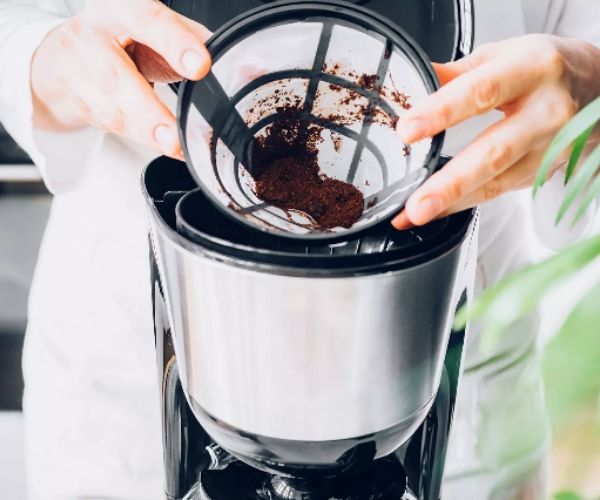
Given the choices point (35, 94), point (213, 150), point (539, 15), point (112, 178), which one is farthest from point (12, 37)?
point (539, 15)

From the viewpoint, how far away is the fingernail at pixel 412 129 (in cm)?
41

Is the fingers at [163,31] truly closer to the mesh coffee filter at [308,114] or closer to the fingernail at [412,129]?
the mesh coffee filter at [308,114]

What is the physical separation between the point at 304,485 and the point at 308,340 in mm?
150

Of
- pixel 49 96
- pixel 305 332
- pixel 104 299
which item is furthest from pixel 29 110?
pixel 305 332

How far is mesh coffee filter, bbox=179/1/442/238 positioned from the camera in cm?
43

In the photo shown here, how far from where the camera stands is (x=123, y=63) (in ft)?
1.63

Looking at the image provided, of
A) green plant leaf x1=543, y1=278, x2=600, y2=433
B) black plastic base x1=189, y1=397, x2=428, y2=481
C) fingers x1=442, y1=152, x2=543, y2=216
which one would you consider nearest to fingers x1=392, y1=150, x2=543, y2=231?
fingers x1=442, y1=152, x2=543, y2=216

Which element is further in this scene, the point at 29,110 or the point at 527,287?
the point at 29,110

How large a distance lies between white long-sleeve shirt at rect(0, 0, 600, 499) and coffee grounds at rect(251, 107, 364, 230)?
10.7 inches

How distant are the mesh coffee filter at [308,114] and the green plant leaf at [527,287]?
17cm

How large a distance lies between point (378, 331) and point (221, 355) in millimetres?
99

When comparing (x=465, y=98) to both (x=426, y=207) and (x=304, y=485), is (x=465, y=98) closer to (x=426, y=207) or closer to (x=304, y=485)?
(x=426, y=207)

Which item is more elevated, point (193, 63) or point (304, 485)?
point (193, 63)

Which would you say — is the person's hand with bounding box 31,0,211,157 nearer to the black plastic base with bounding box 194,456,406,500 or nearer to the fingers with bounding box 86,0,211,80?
the fingers with bounding box 86,0,211,80
